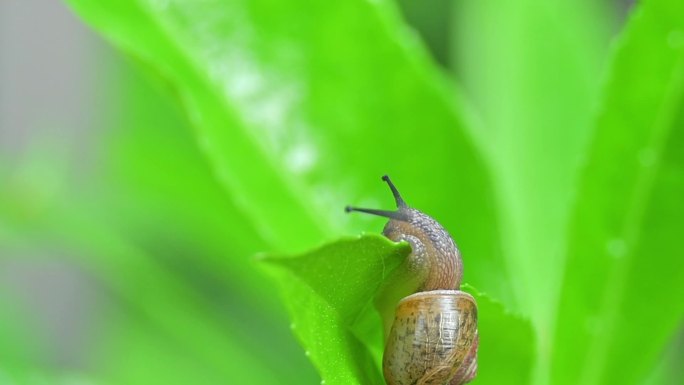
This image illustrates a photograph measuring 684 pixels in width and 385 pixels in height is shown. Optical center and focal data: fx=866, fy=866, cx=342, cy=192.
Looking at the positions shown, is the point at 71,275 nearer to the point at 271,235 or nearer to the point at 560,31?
the point at 560,31

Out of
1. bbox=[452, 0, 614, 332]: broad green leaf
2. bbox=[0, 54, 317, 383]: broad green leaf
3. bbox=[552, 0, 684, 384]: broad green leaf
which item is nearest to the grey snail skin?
bbox=[552, 0, 684, 384]: broad green leaf

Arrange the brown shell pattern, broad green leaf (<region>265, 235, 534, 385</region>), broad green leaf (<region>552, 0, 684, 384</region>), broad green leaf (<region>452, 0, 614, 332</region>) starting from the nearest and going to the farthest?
1. broad green leaf (<region>265, 235, 534, 385</region>)
2. the brown shell pattern
3. broad green leaf (<region>552, 0, 684, 384</region>)
4. broad green leaf (<region>452, 0, 614, 332</region>)

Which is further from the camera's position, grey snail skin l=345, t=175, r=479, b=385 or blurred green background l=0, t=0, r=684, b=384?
blurred green background l=0, t=0, r=684, b=384

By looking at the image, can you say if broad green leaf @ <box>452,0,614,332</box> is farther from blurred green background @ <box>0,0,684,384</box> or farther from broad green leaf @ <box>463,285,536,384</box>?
broad green leaf @ <box>463,285,536,384</box>

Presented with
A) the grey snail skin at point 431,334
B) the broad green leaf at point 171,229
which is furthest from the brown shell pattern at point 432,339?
the broad green leaf at point 171,229

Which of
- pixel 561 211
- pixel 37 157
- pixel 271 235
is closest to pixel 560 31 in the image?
pixel 561 211

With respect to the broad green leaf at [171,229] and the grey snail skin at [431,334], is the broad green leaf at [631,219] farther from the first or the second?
the broad green leaf at [171,229]
